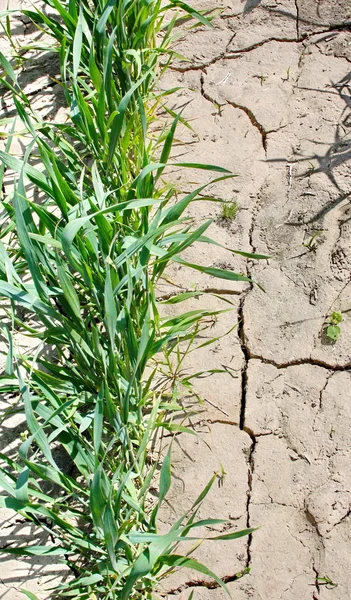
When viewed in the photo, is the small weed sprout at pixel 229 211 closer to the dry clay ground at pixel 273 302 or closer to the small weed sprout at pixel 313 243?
the dry clay ground at pixel 273 302

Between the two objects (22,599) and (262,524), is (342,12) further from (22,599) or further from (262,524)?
(22,599)

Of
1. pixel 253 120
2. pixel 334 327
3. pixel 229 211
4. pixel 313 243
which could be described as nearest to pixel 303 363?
pixel 334 327

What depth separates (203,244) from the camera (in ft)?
8.76

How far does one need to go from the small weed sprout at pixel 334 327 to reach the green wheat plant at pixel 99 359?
38 centimetres

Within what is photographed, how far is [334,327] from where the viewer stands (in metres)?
2.41

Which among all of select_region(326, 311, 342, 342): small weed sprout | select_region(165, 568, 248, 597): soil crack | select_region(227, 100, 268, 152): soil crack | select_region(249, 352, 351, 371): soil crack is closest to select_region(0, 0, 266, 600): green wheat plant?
select_region(165, 568, 248, 597): soil crack

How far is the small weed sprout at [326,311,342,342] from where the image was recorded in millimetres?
2402

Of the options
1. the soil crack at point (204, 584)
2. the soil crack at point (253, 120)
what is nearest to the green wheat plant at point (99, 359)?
the soil crack at point (204, 584)

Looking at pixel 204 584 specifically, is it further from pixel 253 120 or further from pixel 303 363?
pixel 253 120

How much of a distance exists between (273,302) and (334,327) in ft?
0.66

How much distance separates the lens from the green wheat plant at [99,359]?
1827 mm

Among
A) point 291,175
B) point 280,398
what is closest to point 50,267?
point 280,398

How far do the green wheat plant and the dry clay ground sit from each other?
0.40ft

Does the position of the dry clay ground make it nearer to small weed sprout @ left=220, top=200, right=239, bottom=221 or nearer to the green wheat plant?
small weed sprout @ left=220, top=200, right=239, bottom=221
